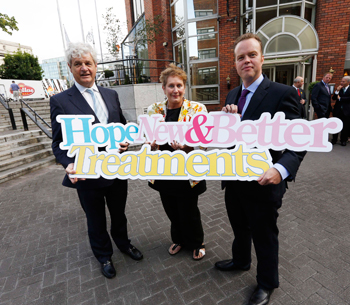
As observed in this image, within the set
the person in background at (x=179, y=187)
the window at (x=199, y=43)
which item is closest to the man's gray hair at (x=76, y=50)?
the person in background at (x=179, y=187)

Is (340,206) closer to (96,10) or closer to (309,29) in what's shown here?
(309,29)

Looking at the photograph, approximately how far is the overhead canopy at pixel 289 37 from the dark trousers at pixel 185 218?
8972mm

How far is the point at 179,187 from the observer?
230 centimetres

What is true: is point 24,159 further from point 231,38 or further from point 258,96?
point 231,38

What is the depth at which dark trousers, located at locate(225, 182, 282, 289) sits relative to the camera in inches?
70.4

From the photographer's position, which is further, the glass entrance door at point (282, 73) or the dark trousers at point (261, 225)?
the glass entrance door at point (282, 73)

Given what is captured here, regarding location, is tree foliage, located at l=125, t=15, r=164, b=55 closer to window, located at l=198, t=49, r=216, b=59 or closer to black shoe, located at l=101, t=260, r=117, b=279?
window, located at l=198, t=49, r=216, b=59

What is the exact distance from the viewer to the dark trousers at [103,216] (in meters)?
2.27

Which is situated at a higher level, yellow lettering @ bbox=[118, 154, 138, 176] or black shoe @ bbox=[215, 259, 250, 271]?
yellow lettering @ bbox=[118, 154, 138, 176]

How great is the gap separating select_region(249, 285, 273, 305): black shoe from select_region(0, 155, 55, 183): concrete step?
6.49 metres

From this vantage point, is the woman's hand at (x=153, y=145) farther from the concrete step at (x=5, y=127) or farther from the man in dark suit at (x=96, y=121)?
the concrete step at (x=5, y=127)

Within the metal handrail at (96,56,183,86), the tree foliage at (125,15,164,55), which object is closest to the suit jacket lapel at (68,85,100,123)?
the metal handrail at (96,56,183,86)

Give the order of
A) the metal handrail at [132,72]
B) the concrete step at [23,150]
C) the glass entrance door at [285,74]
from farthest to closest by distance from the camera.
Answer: the glass entrance door at [285,74], the metal handrail at [132,72], the concrete step at [23,150]

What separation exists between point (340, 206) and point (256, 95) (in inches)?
125
